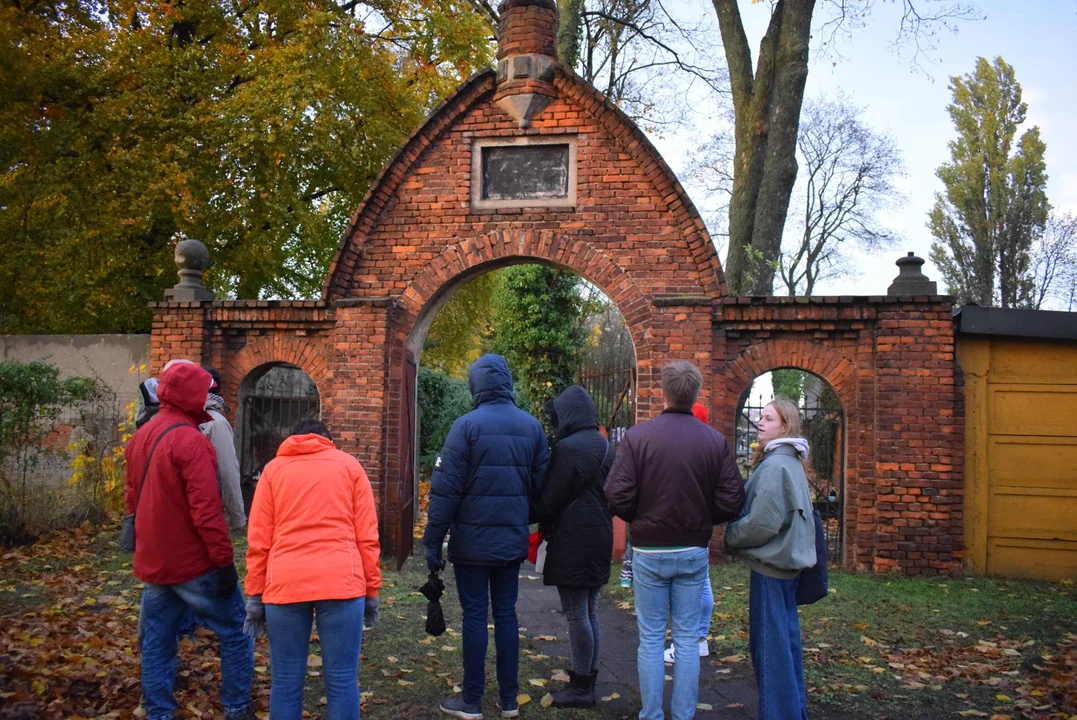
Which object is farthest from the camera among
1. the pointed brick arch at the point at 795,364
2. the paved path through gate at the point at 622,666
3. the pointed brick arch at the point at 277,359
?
the pointed brick arch at the point at 277,359

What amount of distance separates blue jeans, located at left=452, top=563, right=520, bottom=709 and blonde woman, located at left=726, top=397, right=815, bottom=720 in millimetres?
1309

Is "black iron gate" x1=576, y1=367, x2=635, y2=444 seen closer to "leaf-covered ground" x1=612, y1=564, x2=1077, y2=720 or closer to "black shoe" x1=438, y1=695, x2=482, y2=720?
"leaf-covered ground" x1=612, y1=564, x2=1077, y2=720

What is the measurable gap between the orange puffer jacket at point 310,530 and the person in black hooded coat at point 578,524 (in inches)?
51.4

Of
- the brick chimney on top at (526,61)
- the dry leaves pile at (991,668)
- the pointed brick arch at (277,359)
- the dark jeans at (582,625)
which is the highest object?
the brick chimney on top at (526,61)

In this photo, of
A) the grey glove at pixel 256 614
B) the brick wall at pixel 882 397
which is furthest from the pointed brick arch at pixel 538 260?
the grey glove at pixel 256 614

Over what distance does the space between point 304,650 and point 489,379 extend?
1.80 metres

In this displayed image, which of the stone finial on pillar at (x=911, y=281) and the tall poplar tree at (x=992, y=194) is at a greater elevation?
the tall poplar tree at (x=992, y=194)

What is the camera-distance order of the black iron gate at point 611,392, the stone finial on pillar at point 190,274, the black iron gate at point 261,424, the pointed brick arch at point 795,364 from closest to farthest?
the pointed brick arch at point 795,364 → the stone finial on pillar at point 190,274 → the black iron gate at point 261,424 → the black iron gate at point 611,392

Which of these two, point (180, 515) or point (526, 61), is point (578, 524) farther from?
point (526, 61)

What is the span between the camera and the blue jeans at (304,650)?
3.96 meters

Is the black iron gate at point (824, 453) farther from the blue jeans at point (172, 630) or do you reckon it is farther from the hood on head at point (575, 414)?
the blue jeans at point (172, 630)

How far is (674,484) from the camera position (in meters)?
4.51

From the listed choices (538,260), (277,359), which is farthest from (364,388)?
(538,260)

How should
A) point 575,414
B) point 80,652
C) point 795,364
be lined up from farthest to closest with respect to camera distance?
point 795,364 < point 80,652 < point 575,414
